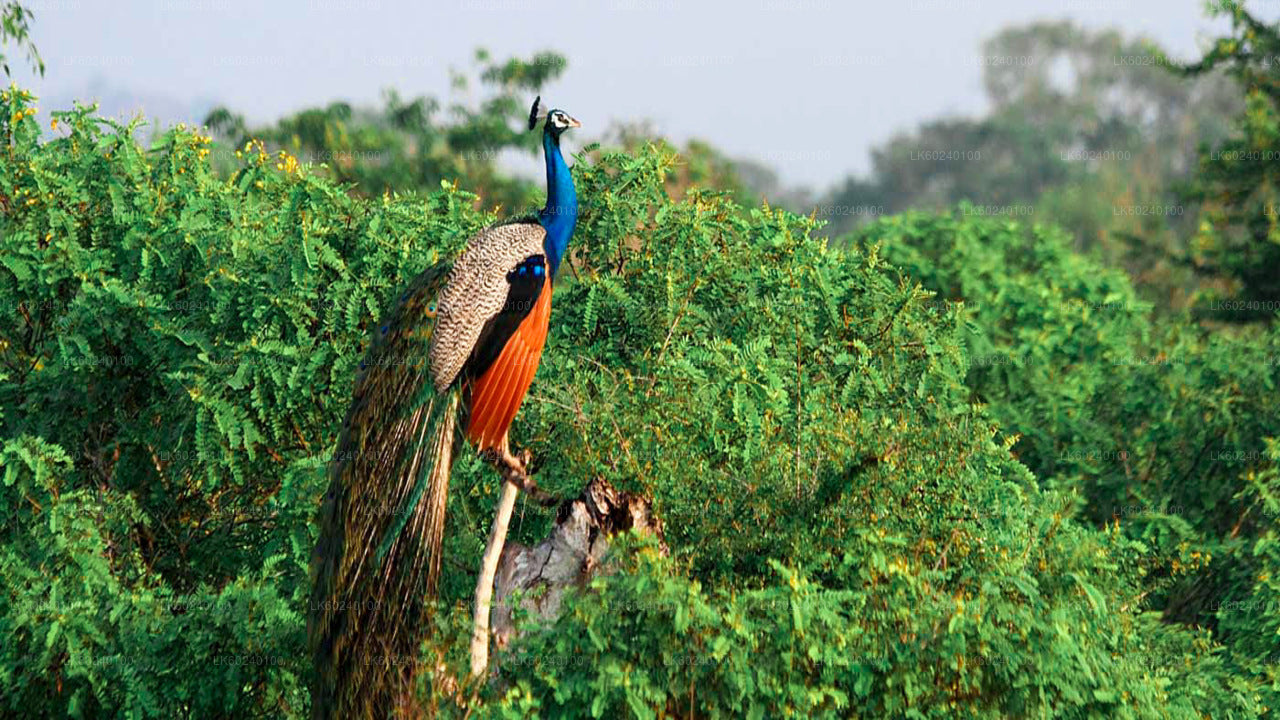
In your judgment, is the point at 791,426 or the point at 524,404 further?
the point at 524,404

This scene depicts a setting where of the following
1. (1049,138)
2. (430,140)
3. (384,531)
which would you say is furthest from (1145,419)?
(1049,138)

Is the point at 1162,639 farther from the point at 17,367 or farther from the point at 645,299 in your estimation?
the point at 17,367

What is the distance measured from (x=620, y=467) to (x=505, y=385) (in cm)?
72

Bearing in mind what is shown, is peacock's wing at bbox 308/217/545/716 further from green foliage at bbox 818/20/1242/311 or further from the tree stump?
green foliage at bbox 818/20/1242/311

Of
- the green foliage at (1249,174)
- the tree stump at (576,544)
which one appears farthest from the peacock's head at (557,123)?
the green foliage at (1249,174)

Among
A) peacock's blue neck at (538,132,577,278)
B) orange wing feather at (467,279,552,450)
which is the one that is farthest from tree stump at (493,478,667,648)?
peacock's blue neck at (538,132,577,278)

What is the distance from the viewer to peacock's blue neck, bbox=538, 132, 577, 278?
22.9ft

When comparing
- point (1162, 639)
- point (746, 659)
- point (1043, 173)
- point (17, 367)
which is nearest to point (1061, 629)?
point (746, 659)

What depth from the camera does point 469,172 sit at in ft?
66.2

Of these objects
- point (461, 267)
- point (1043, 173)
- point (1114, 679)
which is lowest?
point (1043, 173)

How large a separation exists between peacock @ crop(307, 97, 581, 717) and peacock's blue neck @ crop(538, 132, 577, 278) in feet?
0.23

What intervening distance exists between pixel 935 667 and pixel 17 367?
570 centimetres

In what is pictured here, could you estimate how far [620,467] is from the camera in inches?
238

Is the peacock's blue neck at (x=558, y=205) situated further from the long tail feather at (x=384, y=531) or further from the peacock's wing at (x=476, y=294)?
the long tail feather at (x=384, y=531)
